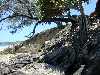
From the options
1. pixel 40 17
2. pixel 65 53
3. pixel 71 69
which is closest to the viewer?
pixel 71 69

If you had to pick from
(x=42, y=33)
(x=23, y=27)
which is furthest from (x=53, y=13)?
(x=42, y=33)

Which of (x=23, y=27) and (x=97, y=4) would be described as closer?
(x=97, y=4)

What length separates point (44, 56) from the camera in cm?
2367

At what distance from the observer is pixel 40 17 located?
25547 mm

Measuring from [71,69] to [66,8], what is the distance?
6264 mm

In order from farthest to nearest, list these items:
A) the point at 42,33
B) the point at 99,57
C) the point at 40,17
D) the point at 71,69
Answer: the point at 42,33 → the point at 40,17 → the point at 71,69 → the point at 99,57

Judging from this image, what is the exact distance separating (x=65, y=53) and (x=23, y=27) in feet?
19.9

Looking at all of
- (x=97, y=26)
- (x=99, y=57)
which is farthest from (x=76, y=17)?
(x=99, y=57)

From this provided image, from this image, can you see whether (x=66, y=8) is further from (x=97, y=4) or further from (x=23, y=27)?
(x=23, y=27)

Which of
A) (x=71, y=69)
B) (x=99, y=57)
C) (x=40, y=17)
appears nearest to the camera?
(x=99, y=57)

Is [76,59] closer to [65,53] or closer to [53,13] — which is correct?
[65,53]

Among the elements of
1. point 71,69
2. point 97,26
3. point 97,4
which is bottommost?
point 71,69

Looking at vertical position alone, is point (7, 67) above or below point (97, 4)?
Answer: below

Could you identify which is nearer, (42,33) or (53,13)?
(53,13)
